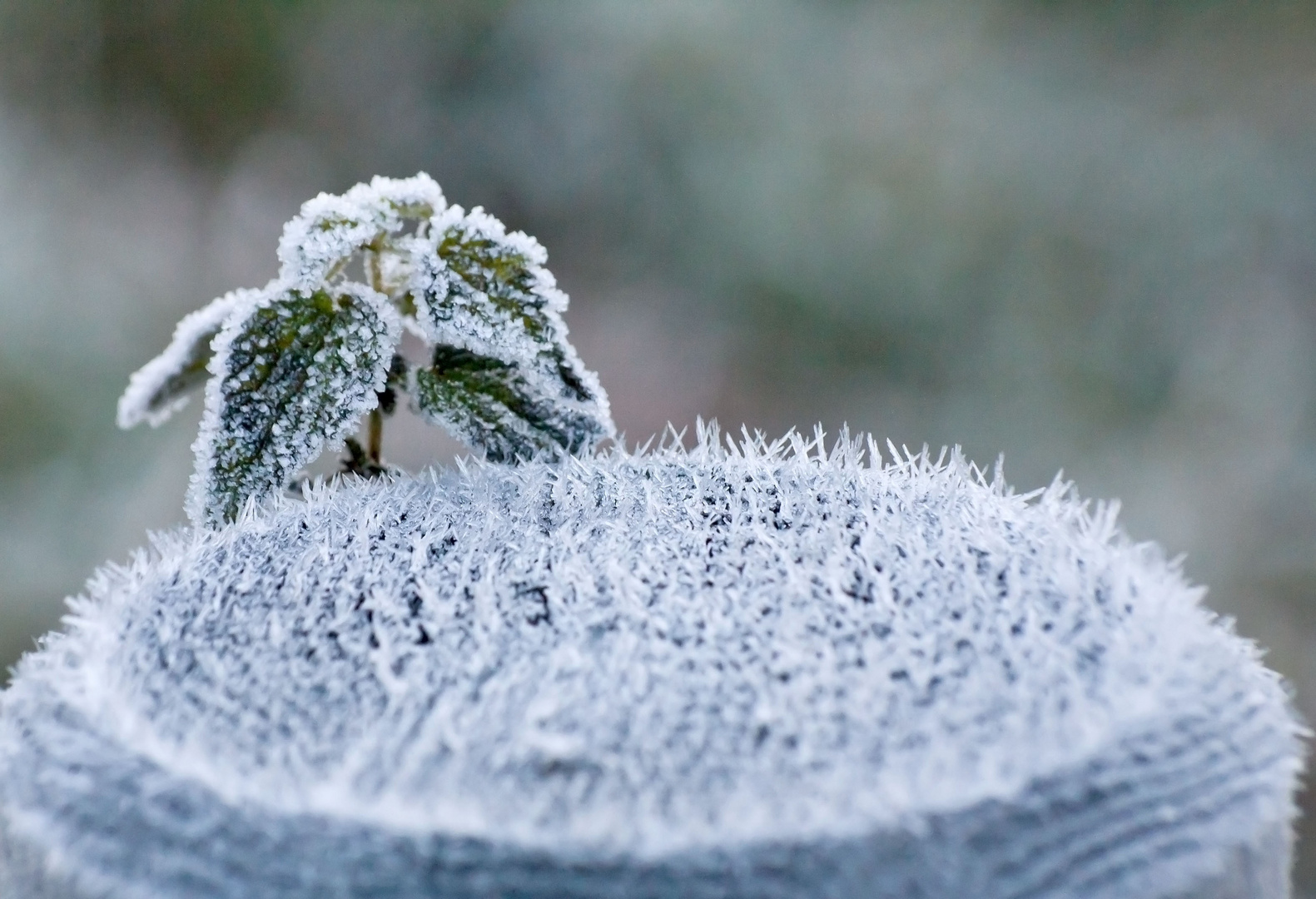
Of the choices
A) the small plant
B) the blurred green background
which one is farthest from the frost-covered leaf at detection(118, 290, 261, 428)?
the blurred green background

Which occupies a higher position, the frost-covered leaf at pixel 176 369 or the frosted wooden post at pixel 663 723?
the frost-covered leaf at pixel 176 369

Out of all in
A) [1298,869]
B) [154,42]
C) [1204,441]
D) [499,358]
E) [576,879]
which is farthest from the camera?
[154,42]

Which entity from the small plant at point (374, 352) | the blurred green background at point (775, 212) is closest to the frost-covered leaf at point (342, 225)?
the small plant at point (374, 352)

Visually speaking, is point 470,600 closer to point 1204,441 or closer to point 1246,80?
point 1204,441

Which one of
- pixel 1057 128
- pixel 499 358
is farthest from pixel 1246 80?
pixel 499 358

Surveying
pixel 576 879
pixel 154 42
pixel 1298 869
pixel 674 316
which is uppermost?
pixel 154 42

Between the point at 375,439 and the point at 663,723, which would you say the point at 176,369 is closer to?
the point at 375,439

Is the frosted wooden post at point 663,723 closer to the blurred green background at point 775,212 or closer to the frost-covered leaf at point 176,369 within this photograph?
the frost-covered leaf at point 176,369
